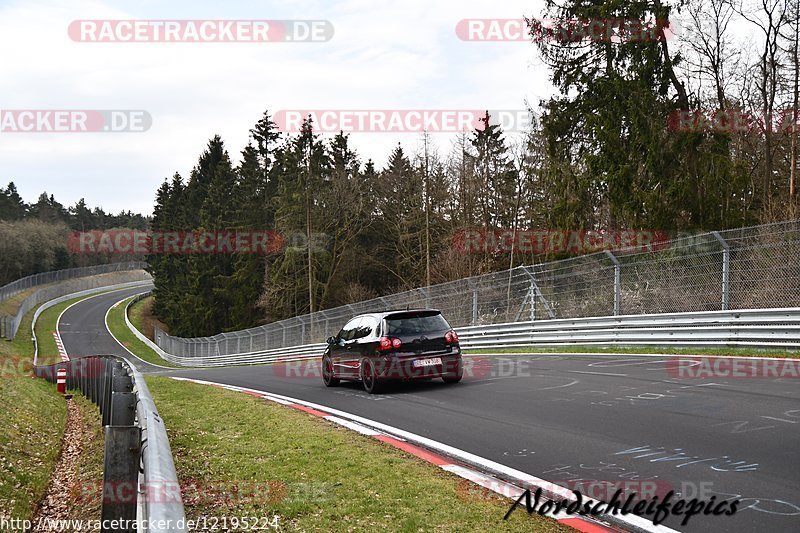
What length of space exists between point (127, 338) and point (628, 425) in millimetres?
69980

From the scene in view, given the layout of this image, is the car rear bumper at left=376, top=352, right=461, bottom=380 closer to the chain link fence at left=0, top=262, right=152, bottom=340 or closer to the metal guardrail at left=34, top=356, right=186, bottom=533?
the metal guardrail at left=34, top=356, right=186, bottom=533

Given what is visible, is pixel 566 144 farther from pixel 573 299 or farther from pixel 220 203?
pixel 220 203

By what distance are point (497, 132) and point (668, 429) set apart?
5094cm

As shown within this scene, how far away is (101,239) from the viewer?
12538 centimetres

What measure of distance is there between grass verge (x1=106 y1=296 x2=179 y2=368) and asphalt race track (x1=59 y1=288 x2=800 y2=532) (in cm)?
4738

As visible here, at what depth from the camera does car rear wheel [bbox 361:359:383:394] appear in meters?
12.9

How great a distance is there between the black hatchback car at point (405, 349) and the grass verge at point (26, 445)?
522 centimetres

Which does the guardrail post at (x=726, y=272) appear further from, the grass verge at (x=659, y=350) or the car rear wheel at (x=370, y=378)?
the car rear wheel at (x=370, y=378)

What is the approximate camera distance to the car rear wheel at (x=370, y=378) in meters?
12.9

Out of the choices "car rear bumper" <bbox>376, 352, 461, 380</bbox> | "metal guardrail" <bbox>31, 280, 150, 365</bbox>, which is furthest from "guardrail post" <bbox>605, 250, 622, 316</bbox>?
"metal guardrail" <bbox>31, 280, 150, 365</bbox>

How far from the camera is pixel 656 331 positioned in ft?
53.5

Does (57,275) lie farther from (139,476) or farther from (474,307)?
(139,476)

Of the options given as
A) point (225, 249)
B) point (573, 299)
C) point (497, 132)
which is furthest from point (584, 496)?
point (225, 249)

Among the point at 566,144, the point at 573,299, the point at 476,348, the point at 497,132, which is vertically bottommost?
the point at 476,348
